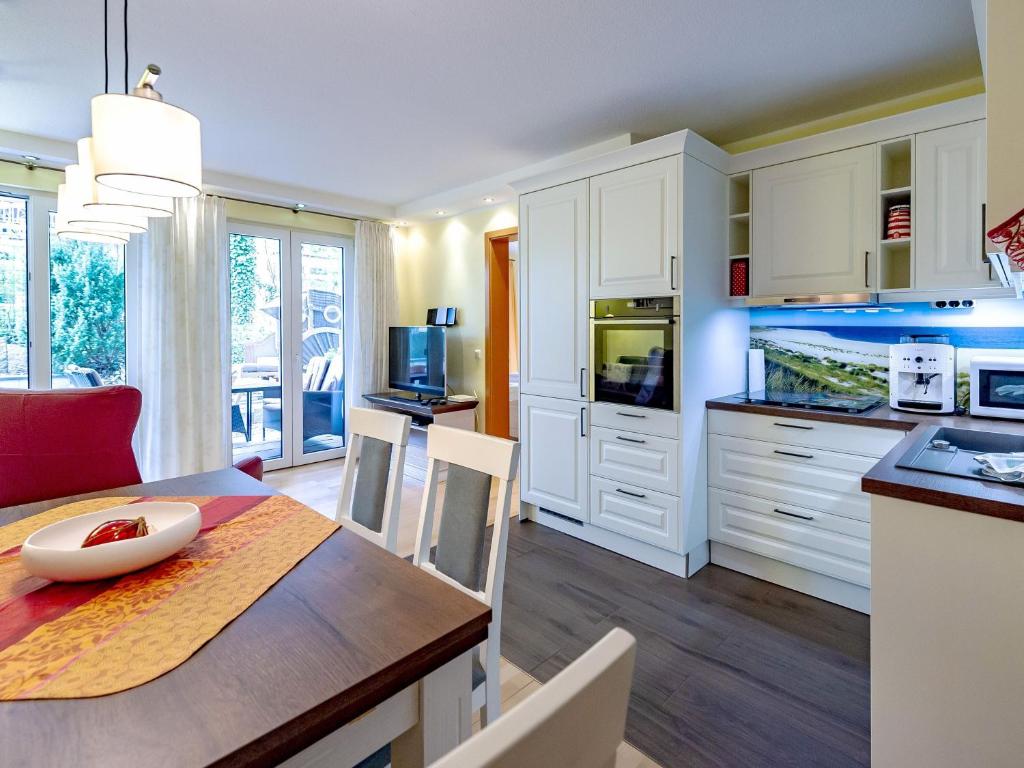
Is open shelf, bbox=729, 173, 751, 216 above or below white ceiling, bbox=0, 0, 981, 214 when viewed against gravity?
below

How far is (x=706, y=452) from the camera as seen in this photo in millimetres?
2908

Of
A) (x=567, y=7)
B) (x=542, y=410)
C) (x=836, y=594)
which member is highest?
(x=567, y=7)

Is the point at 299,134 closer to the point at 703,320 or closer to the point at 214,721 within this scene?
the point at 703,320

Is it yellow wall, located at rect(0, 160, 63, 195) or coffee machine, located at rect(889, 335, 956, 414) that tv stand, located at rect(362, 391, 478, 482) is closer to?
yellow wall, located at rect(0, 160, 63, 195)

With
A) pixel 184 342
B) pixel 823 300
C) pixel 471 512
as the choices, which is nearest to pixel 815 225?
pixel 823 300

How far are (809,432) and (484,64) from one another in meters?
2.34

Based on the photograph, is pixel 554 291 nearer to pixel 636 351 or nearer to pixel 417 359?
pixel 636 351

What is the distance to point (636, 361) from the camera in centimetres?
294

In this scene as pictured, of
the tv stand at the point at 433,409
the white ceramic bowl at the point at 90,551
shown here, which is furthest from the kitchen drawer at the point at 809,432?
the white ceramic bowl at the point at 90,551

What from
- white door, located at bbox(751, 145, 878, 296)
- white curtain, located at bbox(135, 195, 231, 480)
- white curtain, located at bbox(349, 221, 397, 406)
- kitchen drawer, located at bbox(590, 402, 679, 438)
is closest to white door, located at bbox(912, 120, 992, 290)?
white door, located at bbox(751, 145, 878, 296)

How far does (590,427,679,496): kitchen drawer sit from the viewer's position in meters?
2.80

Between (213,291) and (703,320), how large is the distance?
152 inches

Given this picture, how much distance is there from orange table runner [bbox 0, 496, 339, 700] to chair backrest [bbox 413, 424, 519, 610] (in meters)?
0.32

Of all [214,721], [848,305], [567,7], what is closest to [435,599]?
[214,721]
